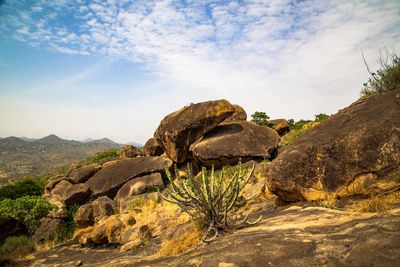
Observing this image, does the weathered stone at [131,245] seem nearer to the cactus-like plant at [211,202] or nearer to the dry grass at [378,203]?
the cactus-like plant at [211,202]

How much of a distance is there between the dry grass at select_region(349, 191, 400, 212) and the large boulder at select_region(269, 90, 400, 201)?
0.28m

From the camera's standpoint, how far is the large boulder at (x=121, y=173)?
18922 millimetres

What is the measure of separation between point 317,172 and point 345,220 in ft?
7.65

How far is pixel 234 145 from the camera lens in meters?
18.1

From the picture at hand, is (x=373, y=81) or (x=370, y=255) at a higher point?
(x=373, y=81)

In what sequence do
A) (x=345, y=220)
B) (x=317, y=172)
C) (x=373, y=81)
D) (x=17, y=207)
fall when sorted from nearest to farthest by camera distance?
(x=345, y=220), (x=317, y=172), (x=373, y=81), (x=17, y=207)

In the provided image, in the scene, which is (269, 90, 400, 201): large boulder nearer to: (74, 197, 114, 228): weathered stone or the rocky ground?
the rocky ground

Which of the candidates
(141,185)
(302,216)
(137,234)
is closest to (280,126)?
(141,185)

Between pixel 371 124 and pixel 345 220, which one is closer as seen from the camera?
pixel 345 220

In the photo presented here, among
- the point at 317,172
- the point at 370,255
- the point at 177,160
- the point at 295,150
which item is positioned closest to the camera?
the point at 370,255

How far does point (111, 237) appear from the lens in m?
11.5

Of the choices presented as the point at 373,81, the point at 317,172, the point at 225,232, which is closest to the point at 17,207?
the point at 225,232

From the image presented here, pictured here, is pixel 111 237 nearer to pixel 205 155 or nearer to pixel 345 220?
pixel 205 155

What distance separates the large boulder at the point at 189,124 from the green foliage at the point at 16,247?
373 inches
